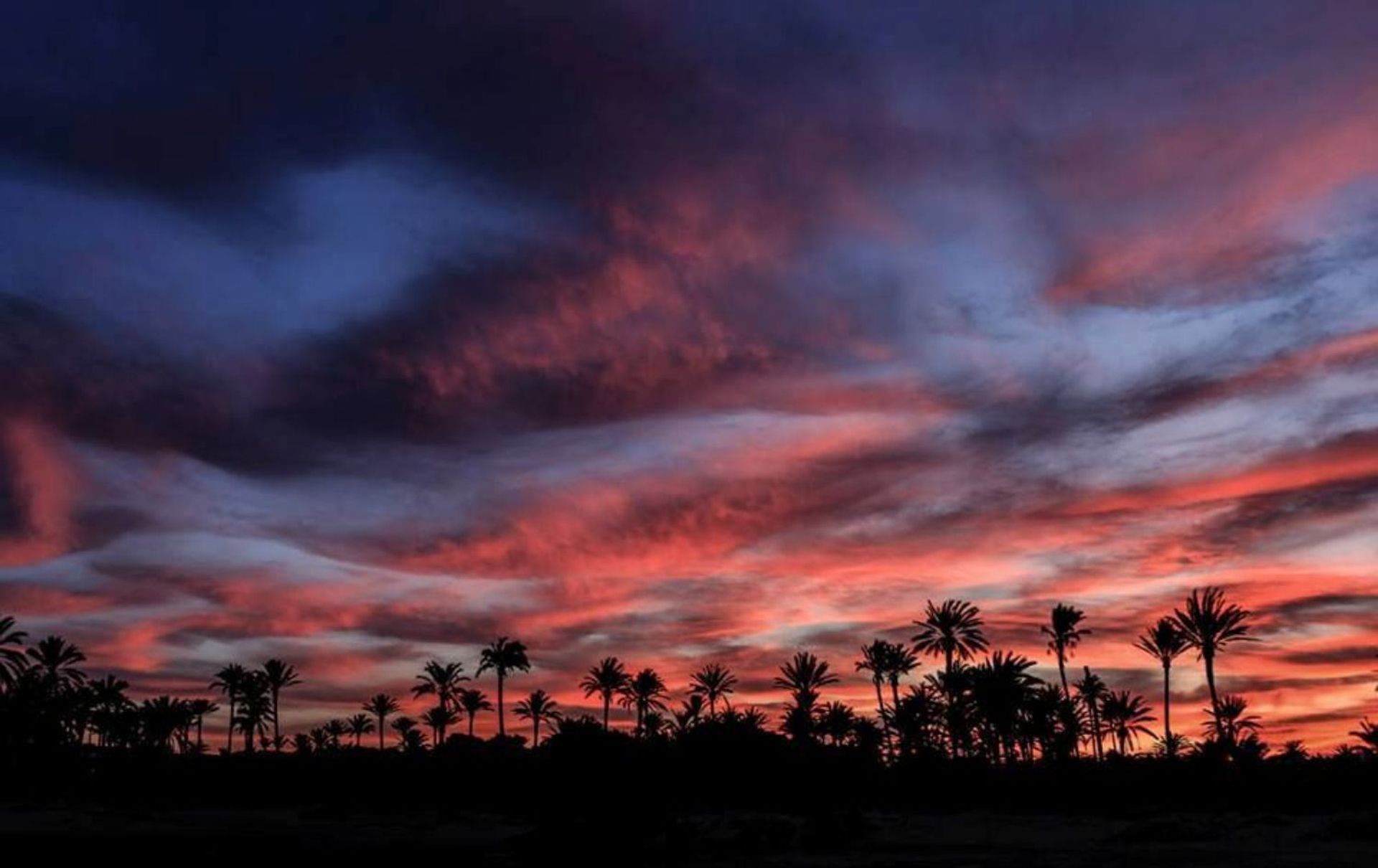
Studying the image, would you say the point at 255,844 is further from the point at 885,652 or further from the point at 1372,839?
the point at 885,652

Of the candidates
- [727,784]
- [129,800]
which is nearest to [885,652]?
[727,784]

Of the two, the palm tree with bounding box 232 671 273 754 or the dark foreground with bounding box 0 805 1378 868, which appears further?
the palm tree with bounding box 232 671 273 754

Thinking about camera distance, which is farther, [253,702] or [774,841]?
[253,702]

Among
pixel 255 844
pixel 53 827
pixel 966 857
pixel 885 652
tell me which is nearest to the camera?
pixel 966 857

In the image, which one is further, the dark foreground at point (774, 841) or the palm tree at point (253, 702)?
the palm tree at point (253, 702)

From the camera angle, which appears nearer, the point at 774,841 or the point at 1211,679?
the point at 774,841

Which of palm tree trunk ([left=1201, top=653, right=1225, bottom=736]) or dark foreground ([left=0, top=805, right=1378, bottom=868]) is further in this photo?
palm tree trunk ([left=1201, top=653, right=1225, bottom=736])

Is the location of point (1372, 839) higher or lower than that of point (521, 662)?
lower

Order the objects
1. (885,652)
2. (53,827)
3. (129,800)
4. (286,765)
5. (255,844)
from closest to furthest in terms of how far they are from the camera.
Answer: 1. (255,844)
2. (53,827)
3. (129,800)
4. (286,765)
5. (885,652)

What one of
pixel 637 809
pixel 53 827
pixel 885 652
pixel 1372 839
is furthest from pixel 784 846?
pixel 885 652

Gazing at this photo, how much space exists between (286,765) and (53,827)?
113 feet

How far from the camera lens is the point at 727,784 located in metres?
55.0

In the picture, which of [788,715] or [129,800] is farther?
[788,715]

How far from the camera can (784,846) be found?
78.8ft
